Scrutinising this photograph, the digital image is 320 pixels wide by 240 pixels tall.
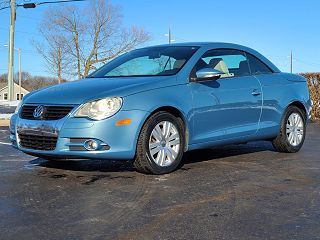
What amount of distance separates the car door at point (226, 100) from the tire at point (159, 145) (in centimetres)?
28

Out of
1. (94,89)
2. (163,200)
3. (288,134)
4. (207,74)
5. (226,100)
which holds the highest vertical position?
(207,74)

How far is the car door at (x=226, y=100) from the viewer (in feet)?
18.3

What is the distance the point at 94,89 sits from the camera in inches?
197

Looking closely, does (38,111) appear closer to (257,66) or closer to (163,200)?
(163,200)

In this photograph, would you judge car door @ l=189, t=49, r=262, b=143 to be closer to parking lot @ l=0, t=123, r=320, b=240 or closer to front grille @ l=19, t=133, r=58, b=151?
parking lot @ l=0, t=123, r=320, b=240

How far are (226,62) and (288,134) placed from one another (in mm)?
1499

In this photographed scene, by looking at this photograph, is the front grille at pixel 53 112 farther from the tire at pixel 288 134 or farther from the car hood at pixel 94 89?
the tire at pixel 288 134

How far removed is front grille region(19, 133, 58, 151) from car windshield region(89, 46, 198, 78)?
140cm

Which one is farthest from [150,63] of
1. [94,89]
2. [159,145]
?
[159,145]

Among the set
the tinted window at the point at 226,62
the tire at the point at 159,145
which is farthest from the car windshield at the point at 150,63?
the tire at the point at 159,145

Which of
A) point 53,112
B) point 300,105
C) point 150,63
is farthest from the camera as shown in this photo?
point 300,105

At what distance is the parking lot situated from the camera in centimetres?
323

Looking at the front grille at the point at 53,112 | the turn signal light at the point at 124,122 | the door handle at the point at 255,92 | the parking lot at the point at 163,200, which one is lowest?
the parking lot at the point at 163,200

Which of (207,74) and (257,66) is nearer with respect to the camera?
(207,74)
